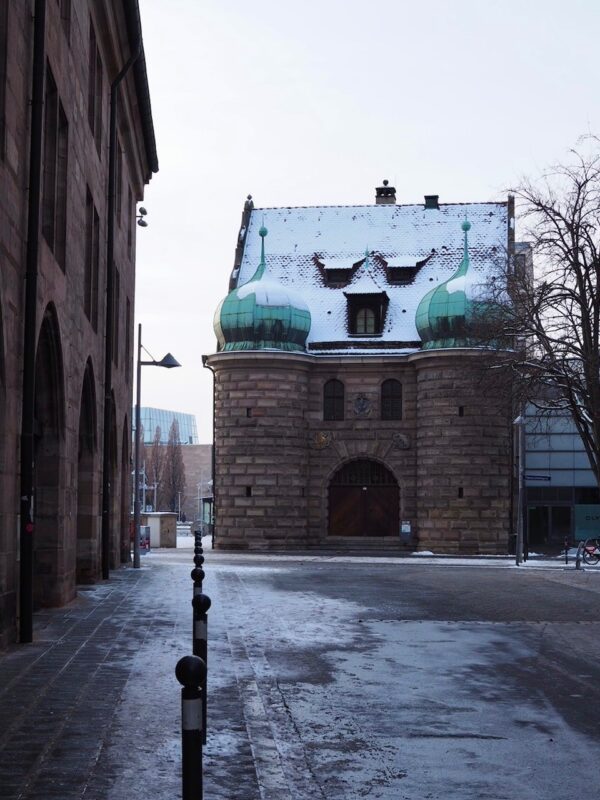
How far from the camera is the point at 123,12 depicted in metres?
24.8

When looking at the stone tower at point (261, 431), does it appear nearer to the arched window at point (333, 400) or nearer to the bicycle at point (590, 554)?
the arched window at point (333, 400)

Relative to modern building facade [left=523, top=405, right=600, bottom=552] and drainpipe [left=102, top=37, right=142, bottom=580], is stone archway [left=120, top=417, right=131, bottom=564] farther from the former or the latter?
modern building facade [left=523, top=405, right=600, bottom=552]

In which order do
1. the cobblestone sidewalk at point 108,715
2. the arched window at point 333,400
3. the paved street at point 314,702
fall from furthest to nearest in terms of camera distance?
the arched window at point 333,400, the paved street at point 314,702, the cobblestone sidewalk at point 108,715

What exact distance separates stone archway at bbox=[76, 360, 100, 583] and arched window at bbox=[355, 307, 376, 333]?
30.8 meters

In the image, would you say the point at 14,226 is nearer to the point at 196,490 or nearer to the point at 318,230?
the point at 318,230

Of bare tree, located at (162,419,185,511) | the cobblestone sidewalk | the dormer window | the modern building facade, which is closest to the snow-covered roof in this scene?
the dormer window

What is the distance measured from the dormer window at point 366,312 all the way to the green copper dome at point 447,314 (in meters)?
2.80

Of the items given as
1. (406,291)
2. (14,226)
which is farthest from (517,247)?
(14,226)

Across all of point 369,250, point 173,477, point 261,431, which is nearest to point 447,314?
point 369,250

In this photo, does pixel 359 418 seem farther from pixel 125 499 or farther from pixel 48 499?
pixel 48 499

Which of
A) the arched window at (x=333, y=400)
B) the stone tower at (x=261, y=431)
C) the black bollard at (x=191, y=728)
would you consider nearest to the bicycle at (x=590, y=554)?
the stone tower at (x=261, y=431)

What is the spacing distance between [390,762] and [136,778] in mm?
1653

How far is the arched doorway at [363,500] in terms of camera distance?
51312 millimetres

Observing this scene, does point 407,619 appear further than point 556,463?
No
